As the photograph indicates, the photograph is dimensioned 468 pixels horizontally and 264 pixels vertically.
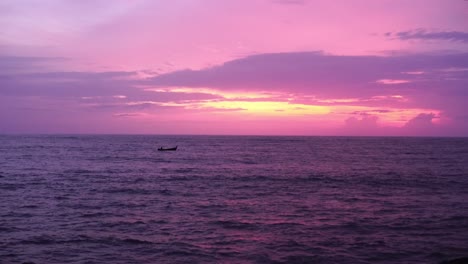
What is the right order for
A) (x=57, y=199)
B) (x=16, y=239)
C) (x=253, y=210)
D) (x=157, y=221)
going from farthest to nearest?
(x=57, y=199) < (x=253, y=210) < (x=157, y=221) < (x=16, y=239)

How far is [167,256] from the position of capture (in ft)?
50.1

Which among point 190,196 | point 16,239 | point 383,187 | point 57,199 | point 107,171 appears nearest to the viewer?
point 16,239

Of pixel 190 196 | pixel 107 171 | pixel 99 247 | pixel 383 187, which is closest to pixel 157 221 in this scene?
pixel 99 247

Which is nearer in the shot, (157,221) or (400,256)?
(400,256)

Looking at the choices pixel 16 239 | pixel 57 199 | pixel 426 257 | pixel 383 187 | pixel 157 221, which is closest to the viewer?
pixel 426 257

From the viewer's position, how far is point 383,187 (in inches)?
1357

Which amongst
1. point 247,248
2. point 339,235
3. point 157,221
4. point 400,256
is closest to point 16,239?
point 157,221

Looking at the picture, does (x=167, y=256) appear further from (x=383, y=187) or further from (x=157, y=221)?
(x=383, y=187)

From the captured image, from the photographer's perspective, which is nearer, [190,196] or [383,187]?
[190,196]

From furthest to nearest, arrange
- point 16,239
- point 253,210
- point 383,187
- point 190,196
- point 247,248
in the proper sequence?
point 383,187, point 190,196, point 253,210, point 16,239, point 247,248

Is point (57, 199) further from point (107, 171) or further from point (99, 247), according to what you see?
point (107, 171)

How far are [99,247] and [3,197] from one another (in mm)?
15677

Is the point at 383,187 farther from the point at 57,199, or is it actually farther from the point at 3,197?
the point at 3,197

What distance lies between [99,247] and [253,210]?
10.2 metres
